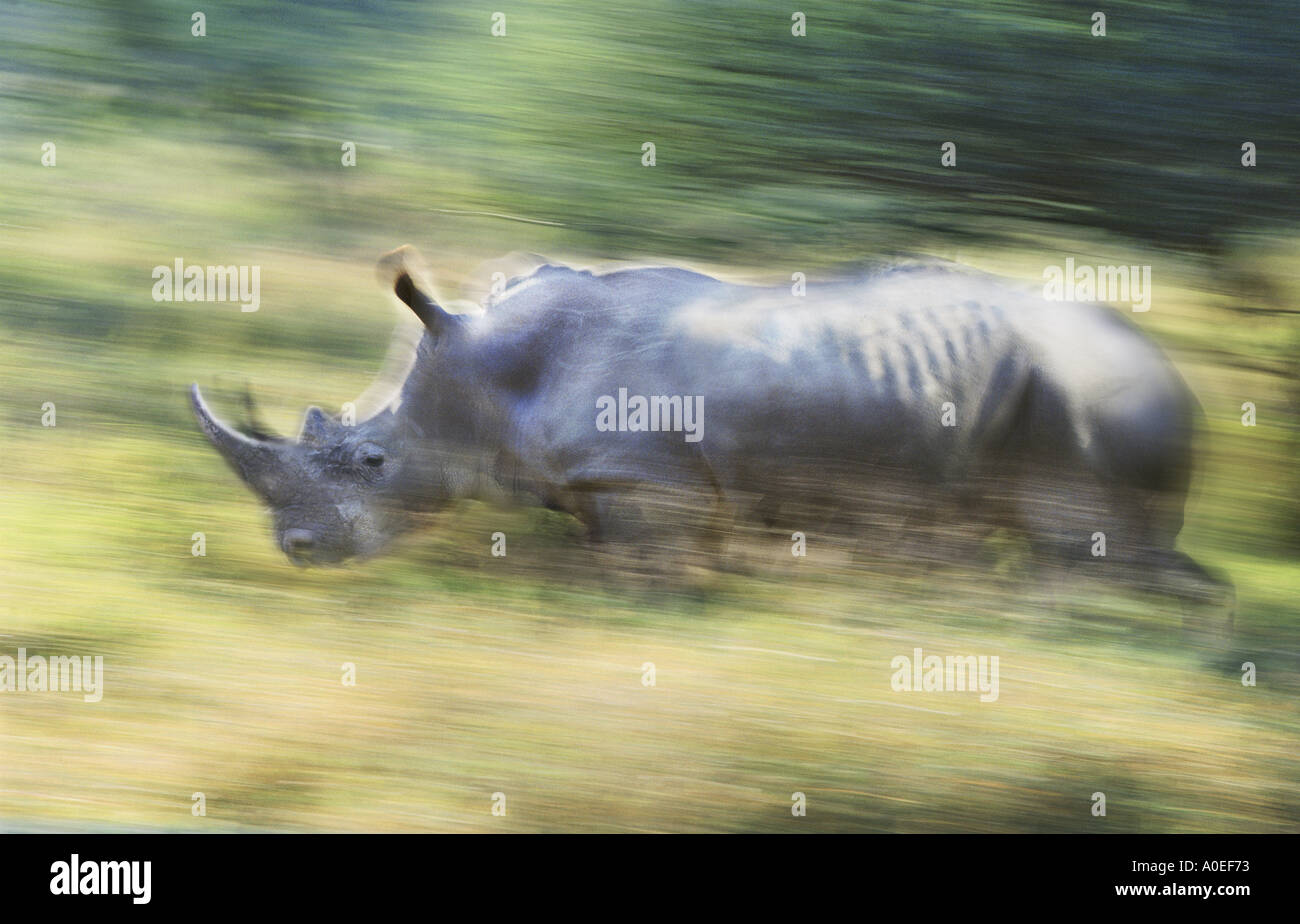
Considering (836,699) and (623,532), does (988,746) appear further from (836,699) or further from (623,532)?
(623,532)

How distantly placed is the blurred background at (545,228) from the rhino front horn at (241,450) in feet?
0.19

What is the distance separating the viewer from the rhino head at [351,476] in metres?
3.72

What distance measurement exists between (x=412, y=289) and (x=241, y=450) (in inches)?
26.2

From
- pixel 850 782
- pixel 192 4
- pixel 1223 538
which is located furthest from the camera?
pixel 192 4

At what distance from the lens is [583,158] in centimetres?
381

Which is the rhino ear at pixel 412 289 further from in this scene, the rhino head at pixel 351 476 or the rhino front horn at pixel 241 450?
the rhino front horn at pixel 241 450

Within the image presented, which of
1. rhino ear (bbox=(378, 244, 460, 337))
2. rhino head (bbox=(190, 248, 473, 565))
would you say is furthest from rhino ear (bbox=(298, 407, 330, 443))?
rhino ear (bbox=(378, 244, 460, 337))

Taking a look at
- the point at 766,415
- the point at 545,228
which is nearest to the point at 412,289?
the point at 545,228

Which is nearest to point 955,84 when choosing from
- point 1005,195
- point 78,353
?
point 1005,195

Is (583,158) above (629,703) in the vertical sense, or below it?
above

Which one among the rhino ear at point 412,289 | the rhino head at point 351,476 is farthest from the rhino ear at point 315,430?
the rhino ear at point 412,289

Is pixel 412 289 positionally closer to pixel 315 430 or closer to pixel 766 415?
pixel 315 430

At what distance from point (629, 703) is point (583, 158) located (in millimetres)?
1587

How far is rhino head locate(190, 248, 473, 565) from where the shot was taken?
372cm
